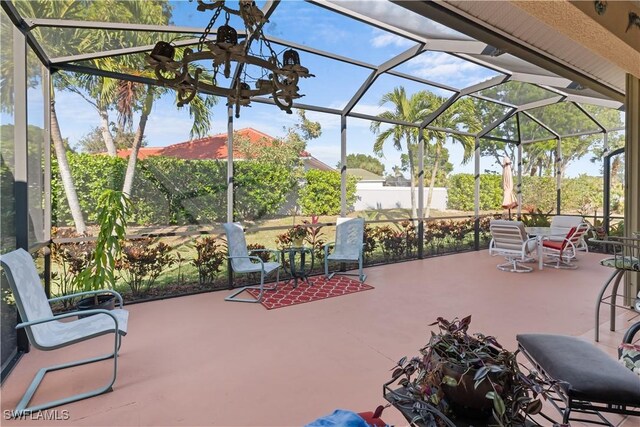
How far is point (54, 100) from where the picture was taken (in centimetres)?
392

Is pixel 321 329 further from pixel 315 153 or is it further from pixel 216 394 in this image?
pixel 315 153

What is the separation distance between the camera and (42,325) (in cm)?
245

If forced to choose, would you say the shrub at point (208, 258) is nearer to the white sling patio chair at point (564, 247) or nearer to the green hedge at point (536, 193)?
the green hedge at point (536, 193)

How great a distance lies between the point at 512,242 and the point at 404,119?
10.6 feet

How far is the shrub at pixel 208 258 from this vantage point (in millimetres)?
4965

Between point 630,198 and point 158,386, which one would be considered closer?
point 158,386

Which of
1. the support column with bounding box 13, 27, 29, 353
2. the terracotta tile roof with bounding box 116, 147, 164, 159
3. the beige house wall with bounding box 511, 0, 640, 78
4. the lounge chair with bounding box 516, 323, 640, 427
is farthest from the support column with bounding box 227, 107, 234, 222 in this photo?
the lounge chair with bounding box 516, 323, 640, 427

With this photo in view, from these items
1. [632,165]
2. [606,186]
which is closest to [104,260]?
[632,165]

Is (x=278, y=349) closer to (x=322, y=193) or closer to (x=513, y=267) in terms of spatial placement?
(x=322, y=193)

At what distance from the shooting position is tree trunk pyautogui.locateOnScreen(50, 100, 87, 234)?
3.96 m

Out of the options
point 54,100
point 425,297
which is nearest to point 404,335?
point 425,297

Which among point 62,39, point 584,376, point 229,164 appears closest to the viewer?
point 584,376

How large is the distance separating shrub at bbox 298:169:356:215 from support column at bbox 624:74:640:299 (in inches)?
158

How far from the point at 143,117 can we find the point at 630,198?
20.9 feet
